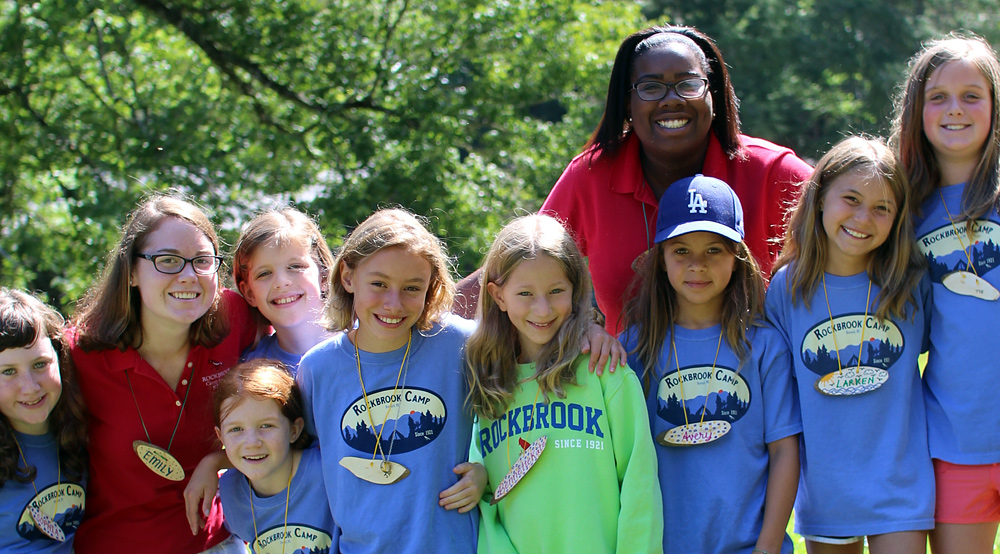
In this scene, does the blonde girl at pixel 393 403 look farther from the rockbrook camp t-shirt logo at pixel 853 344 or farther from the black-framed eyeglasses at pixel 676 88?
the rockbrook camp t-shirt logo at pixel 853 344

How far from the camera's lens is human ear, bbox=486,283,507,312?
2.97 m

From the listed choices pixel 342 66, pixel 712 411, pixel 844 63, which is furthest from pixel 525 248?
pixel 844 63

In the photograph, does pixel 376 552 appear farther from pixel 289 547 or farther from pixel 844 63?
pixel 844 63

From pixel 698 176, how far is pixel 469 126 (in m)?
7.09

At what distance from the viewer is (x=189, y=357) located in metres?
3.31

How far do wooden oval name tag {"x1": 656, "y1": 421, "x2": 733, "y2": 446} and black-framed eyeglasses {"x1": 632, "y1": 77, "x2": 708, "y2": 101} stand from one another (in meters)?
1.23

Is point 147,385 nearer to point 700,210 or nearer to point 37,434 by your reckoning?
point 37,434

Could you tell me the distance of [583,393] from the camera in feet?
9.12

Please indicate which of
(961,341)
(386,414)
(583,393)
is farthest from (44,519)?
(961,341)

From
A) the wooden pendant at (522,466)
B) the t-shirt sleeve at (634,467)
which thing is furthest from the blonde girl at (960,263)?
the wooden pendant at (522,466)

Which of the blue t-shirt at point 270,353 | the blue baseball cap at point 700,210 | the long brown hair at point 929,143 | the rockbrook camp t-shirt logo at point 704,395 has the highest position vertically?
the long brown hair at point 929,143

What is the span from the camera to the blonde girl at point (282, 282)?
3430 mm

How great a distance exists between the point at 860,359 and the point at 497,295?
4.04 feet

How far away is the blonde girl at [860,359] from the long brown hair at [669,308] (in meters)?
0.13
